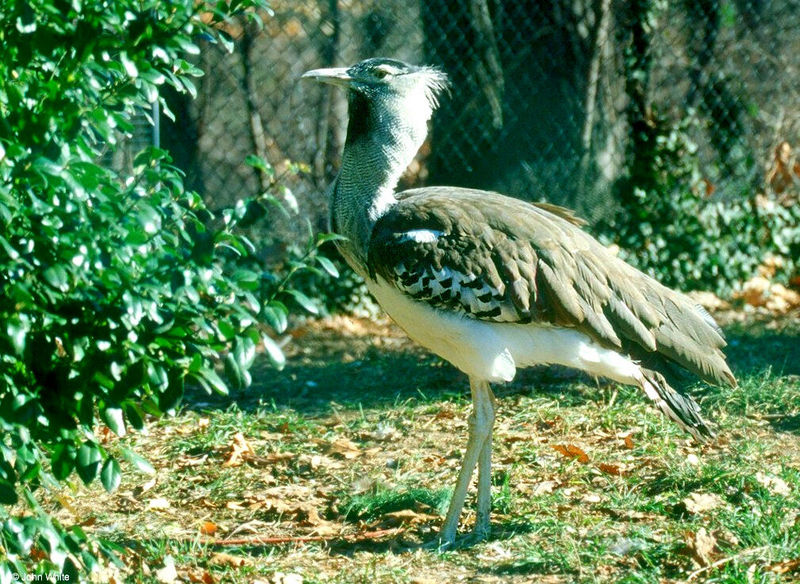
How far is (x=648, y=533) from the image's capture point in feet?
13.6

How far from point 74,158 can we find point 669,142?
6.43 meters

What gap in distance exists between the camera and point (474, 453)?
14.6ft

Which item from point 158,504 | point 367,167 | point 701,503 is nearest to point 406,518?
point 158,504

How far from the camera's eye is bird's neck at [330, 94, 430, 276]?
466 cm

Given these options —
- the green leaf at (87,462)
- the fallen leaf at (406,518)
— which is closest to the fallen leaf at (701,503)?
the fallen leaf at (406,518)

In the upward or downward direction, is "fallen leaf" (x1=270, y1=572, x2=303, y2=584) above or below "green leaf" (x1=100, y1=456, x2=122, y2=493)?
below

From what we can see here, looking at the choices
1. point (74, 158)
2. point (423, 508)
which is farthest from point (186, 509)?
point (74, 158)

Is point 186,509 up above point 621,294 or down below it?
below

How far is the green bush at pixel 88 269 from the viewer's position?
2.68 metres

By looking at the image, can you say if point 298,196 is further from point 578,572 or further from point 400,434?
point 578,572

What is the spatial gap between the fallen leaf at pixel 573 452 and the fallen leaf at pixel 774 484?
0.78 meters

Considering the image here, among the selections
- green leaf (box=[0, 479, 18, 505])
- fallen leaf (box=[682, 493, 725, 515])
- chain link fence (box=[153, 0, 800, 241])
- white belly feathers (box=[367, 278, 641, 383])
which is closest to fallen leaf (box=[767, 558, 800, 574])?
fallen leaf (box=[682, 493, 725, 515])

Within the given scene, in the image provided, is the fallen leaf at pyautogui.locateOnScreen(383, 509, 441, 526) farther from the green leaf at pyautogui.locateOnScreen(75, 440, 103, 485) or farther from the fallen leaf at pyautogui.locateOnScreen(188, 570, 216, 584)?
the green leaf at pyautogui.locateOnScreen(75, 440, 103, 485)

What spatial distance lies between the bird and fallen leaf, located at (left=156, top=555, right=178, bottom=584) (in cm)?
105
